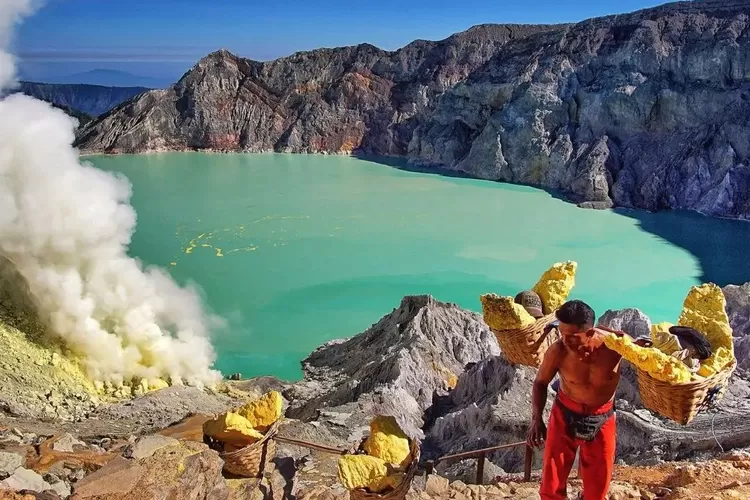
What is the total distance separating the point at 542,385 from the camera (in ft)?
10.3

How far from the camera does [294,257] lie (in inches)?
701

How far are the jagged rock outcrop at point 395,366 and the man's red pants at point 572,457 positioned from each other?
414 centimetres

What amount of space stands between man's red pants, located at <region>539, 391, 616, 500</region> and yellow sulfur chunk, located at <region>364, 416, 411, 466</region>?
76 cm

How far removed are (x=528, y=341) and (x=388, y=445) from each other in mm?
965

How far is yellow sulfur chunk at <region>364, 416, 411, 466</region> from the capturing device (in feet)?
11.3

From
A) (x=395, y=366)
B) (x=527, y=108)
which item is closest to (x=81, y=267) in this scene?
(x=395, y=366)

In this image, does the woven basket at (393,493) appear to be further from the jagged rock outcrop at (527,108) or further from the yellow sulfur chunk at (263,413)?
the jagged rock outcrop at (527,108)

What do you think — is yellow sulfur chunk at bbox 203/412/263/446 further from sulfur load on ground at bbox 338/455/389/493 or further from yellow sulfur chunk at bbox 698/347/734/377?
yellow sulfur chunk at bbox 698/347/734/377

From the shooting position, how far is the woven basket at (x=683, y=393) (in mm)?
2771

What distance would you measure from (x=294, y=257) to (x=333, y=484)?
1295cm

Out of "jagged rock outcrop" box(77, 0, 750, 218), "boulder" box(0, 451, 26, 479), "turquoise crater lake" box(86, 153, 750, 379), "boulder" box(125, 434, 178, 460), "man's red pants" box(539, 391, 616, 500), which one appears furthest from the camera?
"jagged rock outcrop" box(77, 0, 750, 218)

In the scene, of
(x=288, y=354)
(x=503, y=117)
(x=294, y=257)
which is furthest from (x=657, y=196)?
(x=288, y=354)

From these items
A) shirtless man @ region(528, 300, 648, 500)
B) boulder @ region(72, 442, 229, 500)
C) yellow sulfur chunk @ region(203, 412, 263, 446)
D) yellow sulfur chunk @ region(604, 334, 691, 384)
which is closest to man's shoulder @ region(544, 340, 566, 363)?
shirtless man @ region(528, 300, 648, 500)

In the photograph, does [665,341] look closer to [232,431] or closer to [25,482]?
[232,431]
